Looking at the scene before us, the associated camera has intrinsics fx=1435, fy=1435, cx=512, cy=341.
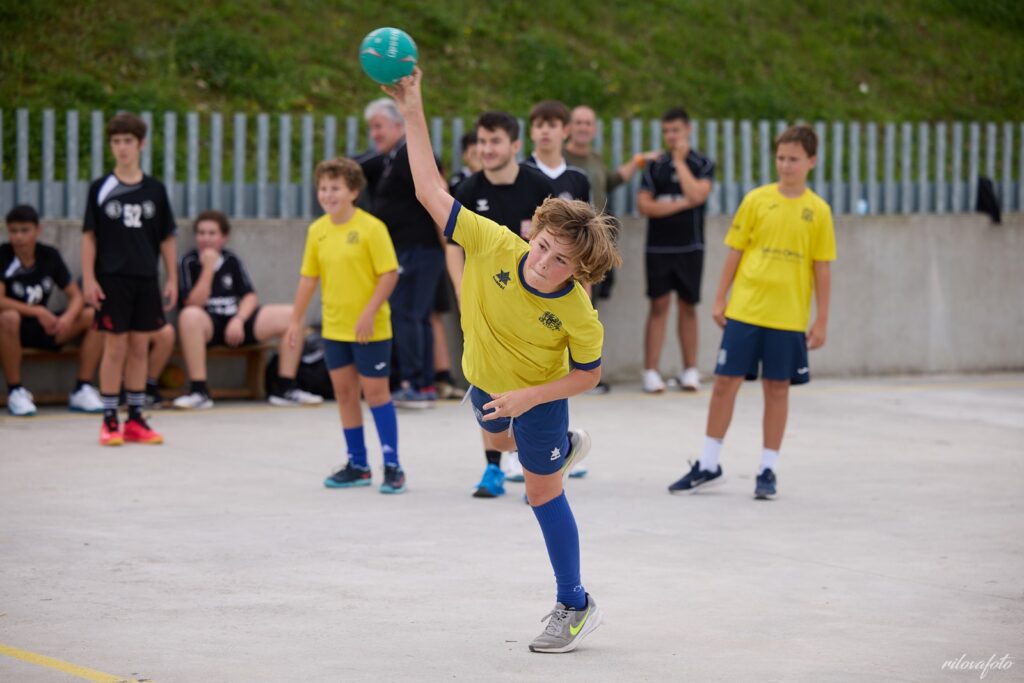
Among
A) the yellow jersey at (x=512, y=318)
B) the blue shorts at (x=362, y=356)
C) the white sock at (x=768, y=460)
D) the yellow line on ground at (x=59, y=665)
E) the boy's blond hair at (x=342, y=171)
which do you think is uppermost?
the boy's blond hair at (x=342, y=171)

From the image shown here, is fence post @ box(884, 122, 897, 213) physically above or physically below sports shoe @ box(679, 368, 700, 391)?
above

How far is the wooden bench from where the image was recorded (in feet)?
39.0

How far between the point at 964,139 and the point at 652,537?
415 inches

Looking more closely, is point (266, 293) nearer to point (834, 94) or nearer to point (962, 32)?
point (834, 94)

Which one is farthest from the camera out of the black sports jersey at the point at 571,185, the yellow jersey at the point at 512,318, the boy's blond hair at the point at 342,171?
the black sports jersey at the point at 571,185

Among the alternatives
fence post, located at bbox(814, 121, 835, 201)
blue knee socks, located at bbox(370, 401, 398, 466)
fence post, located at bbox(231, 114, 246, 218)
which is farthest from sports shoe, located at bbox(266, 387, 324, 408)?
fence post, located at bbox(814, 121, 835, 201)

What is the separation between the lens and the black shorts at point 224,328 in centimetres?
1225

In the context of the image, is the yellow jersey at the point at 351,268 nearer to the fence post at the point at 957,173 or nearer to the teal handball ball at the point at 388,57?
the teal handball ball at the point at 388,57

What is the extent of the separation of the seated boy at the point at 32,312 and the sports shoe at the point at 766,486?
5741mm

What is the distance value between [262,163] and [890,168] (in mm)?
6740

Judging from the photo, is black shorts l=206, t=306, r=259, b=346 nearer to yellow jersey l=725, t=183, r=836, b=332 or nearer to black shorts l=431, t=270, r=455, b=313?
black shorts l=431, t=270, r=455, b=313

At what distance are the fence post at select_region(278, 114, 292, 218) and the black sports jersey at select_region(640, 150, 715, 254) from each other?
10.9 ft

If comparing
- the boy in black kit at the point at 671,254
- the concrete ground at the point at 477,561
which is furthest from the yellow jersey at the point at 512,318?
the boy in black kit at the point at 671,254

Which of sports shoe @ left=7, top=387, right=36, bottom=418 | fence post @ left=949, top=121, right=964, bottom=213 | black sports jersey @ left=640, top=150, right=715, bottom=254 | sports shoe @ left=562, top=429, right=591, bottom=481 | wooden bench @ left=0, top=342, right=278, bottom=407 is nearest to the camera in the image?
sports shoe @ left=562, top=429, right=591, bottom=481
